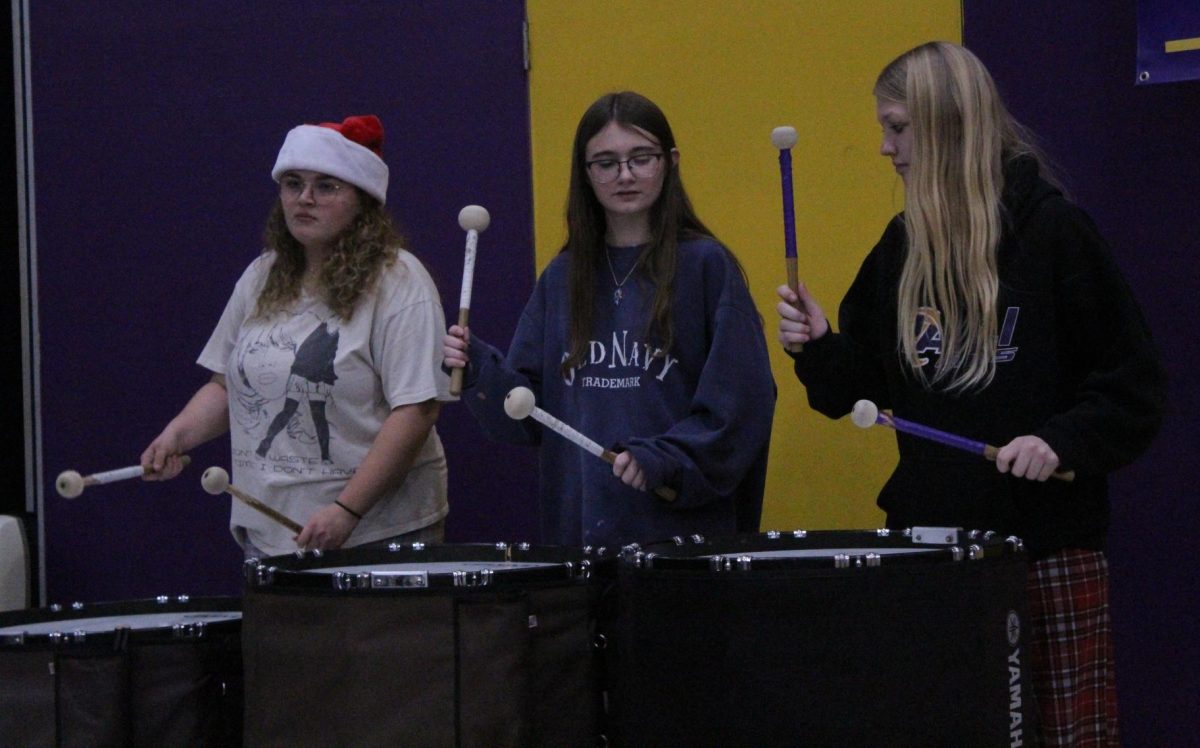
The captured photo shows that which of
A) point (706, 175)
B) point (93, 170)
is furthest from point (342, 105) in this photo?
point (706, 175)

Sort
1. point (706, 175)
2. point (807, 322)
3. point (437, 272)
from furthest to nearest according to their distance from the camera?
point (437, 272) → point (706, 175) → point (807, 322)

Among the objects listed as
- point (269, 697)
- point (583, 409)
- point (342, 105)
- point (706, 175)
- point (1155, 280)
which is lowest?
point (269, 697)

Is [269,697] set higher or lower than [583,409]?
lower

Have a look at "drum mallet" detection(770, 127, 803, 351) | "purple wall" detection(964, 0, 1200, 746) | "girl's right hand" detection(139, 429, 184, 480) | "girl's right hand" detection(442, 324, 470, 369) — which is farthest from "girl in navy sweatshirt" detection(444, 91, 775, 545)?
"purple wall" detection(964, 0, 1200, 746)

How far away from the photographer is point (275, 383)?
2.69 meters

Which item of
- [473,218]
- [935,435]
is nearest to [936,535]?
[935,435]

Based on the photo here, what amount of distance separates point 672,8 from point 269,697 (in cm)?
189

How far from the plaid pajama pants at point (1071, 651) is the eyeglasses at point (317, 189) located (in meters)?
1.49

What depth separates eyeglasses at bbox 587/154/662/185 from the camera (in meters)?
2.51

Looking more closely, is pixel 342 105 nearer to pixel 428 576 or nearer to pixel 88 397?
pixel 88 397

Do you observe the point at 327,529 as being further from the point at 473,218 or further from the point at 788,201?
the point at 788,201

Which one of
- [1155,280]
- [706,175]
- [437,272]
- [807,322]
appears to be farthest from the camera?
[437,272]

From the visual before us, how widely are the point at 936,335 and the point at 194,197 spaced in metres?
2.04

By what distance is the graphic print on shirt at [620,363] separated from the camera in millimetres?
2453
